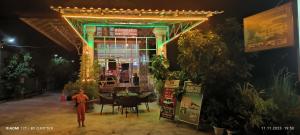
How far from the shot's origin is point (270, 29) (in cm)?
479

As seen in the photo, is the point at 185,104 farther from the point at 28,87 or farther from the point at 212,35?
the point at 28,87

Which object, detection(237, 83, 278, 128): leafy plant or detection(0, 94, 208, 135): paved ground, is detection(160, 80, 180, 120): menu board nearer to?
detection(0, 94, 208, 135): paved ground

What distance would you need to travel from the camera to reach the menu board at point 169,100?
7.68 meters

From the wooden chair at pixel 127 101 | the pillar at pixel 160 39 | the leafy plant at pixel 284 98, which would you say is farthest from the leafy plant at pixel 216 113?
the pillar at pixel 160 39

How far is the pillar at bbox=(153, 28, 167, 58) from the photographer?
48.2ft

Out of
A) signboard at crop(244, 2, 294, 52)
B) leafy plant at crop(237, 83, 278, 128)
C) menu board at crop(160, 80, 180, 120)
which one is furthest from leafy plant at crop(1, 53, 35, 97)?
signboard at crop(244, 2, 294, 52)

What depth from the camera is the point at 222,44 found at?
6207mm

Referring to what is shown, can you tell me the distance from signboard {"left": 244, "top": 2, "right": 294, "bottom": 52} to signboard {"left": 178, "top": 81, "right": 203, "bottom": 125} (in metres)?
1.71

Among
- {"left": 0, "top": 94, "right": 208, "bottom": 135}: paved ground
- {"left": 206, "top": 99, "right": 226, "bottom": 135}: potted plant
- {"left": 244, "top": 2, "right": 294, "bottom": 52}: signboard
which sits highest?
{"left": 244, "top": 2, "right": 294, "bottom": 52}: signboard

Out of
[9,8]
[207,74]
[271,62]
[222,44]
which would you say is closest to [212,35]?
[222,44]

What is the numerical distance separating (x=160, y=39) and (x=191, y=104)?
8476 mm

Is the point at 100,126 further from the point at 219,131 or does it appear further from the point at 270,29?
the point at 270,29

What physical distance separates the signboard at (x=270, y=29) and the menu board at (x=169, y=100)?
268 cm

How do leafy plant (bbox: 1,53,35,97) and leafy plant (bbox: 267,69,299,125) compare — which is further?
leafy plant (bbox: 1,53,35,97)
